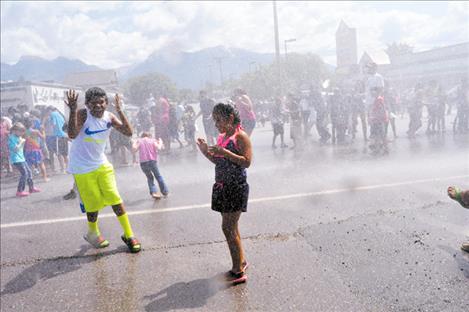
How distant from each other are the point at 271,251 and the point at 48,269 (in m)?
2.33

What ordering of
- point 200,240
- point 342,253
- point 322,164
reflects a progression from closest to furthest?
1. point 342,253
2. point 200,240
3. point 322,164

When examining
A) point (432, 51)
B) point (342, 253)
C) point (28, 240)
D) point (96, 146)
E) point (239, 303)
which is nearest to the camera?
point (239, 303)

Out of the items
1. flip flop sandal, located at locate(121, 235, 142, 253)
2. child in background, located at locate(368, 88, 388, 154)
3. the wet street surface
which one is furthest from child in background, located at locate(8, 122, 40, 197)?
child in background, located at locate(368, 88, 388, 154)

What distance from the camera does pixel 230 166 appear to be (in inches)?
131

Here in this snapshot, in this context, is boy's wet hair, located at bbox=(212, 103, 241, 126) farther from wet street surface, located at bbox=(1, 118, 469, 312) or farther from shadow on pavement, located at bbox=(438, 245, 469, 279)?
shadow on pavement, located at bbox=(438, 245, 469, 279)

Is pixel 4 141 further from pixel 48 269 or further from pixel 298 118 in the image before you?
pixel 298 118

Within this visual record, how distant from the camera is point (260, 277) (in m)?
3.47

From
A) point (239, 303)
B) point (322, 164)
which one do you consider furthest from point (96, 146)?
point (322, 164)

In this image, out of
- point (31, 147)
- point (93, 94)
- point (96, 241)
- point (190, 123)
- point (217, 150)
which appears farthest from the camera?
point (190, 123)

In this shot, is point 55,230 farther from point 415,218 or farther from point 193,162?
point 193,162

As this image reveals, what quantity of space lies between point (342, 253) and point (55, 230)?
151 inches

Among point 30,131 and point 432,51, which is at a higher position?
point 432,51

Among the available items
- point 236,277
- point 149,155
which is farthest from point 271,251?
point 149,155

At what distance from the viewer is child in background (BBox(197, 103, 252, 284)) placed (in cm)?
330
